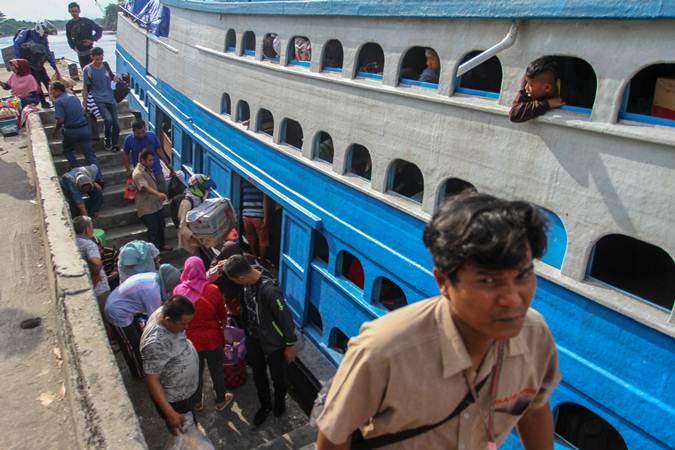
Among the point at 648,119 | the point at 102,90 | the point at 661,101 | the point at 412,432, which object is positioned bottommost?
the point at 102,90

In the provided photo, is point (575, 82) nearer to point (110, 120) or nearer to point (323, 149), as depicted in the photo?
point (323, 149)

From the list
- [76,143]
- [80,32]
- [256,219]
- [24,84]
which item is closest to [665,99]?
[256,219]

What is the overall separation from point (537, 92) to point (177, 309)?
2.86 m

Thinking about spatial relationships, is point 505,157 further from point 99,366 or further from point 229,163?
point 229,163

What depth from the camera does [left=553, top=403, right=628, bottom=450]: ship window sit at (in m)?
3.75

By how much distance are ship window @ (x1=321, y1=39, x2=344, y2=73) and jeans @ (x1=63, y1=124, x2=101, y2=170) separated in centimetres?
453

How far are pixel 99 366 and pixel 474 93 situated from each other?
3.35 metres

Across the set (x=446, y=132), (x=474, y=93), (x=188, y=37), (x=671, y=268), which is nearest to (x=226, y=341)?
(x=446, y=132)

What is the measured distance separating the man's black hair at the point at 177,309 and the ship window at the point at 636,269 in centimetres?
307

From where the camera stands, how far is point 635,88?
3.91m

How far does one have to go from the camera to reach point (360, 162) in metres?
5.72

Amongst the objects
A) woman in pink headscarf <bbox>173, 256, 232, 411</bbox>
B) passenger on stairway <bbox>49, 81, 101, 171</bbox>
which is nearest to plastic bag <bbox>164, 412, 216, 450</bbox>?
woman in pink headscarf <bbox>173, 256, 232, 411</bbox>

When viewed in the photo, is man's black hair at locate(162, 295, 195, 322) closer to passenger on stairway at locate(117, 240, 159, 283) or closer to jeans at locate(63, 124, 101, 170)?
passenger on stairway at locate(117, 240, 159, 283)

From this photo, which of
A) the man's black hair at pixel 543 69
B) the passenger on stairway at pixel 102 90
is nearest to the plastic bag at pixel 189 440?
the man's black hair at pixel 543 69
